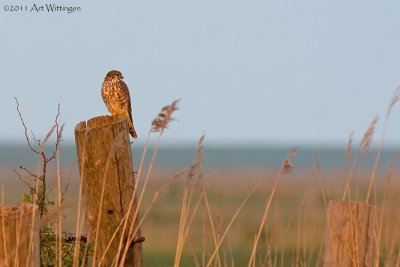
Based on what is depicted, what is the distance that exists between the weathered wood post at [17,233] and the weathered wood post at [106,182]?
1.02 meters

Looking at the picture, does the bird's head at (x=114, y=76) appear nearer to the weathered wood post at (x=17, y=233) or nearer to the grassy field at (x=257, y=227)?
the grassy field at (x=257, y=227)

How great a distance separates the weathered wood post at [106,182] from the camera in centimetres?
453

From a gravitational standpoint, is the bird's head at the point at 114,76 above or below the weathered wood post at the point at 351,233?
above

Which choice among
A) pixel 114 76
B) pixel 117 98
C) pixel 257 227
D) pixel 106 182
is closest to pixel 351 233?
pixel 106 182

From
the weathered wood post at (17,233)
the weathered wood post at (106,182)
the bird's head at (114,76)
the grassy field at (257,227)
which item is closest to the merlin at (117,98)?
the bird's head at (114,76)

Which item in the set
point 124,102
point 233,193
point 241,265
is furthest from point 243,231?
point 233,193

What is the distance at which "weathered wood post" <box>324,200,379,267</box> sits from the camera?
15.3 ft

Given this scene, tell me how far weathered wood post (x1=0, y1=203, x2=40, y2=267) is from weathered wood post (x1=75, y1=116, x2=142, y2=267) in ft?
3.36

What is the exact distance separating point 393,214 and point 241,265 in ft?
29.3

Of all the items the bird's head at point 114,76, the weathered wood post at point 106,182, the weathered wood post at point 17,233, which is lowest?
the weathered wood post at point 17,233

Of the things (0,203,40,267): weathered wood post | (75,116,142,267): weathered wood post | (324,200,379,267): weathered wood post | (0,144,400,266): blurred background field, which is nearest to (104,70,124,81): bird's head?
(0,144,400,266): blurred background field

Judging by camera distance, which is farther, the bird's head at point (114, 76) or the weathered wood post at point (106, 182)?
the bird's head at point (114, 76)

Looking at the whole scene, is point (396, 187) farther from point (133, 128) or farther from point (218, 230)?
point (133, 128)

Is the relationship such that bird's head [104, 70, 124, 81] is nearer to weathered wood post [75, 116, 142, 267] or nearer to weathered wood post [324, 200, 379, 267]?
weathered wood post [75, 116, 142, 267]
